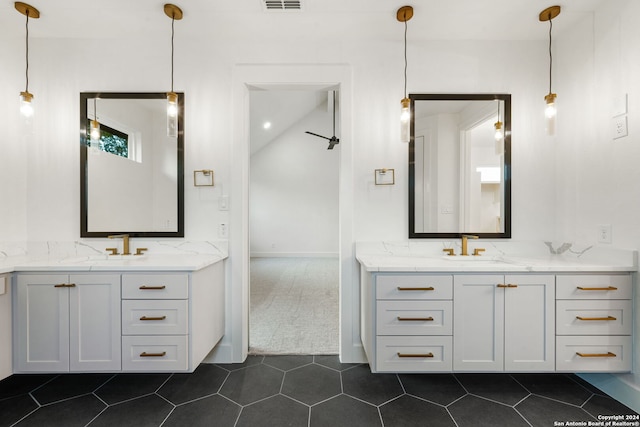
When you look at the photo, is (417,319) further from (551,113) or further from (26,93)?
(26,93)

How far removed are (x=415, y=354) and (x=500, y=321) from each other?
538 millimetres

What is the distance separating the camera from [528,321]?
68.2 inches

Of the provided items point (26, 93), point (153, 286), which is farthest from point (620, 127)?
point (26, 93)

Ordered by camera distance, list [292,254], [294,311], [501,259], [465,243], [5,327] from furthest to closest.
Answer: [292,254] → [294,311] → [465,243] → [501,259] → [5,327]

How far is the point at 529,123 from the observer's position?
224 cm

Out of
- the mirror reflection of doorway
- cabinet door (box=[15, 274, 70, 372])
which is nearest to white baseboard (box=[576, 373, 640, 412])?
cabinet door (box=[15, 274, 70, 372])

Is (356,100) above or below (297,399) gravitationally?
above

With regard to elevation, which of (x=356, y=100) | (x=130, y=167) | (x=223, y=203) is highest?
(x=356, y=100)

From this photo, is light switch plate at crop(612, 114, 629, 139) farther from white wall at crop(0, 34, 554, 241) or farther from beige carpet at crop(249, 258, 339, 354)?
beige carpet at crop(249, 258, 339, 354)

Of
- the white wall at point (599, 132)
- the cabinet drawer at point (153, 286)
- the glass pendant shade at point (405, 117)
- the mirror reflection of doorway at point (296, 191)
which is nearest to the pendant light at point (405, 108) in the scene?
the glass pendant shade at point (405, 117)

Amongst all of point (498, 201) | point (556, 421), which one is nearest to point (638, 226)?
point (498, 201)

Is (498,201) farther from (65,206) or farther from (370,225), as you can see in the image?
(65,206)

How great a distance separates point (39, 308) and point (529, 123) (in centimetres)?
351

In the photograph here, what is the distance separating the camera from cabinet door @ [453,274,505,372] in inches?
68.3
